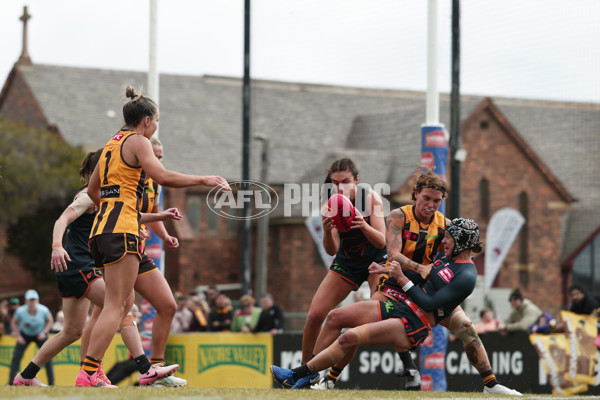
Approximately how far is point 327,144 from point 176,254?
441 inches

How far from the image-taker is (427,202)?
8.91 meters

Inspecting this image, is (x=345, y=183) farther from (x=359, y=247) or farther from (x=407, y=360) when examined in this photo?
(x=407, y=360)

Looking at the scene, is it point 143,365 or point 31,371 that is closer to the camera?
point 143,365

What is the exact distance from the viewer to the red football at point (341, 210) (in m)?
8.84

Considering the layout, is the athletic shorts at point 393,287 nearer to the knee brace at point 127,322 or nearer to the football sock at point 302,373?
the football sock at point 302,373

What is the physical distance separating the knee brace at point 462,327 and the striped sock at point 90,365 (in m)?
3.11

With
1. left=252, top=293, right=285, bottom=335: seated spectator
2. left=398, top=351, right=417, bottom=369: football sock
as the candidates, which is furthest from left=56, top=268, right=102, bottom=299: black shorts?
left=252, top=293, right=285, bottom=335: seated spectator

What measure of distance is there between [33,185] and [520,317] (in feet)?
98.2

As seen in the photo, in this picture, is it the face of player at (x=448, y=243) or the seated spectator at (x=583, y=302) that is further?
the seated spectator at (x=583, y=302)

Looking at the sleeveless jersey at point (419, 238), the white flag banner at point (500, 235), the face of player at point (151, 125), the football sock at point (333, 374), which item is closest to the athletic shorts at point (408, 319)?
the sleeveless jersey at point (419, 238)

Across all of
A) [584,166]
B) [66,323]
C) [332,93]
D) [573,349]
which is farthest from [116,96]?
[66,323]

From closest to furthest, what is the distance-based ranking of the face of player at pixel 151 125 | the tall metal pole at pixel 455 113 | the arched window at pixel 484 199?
1. the face of player at pixel 151 125
2. the tall metal pole at pixel 455 113
3. the arched window at pixel 484 199

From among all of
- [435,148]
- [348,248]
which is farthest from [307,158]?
[348,248]

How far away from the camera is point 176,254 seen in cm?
4797
